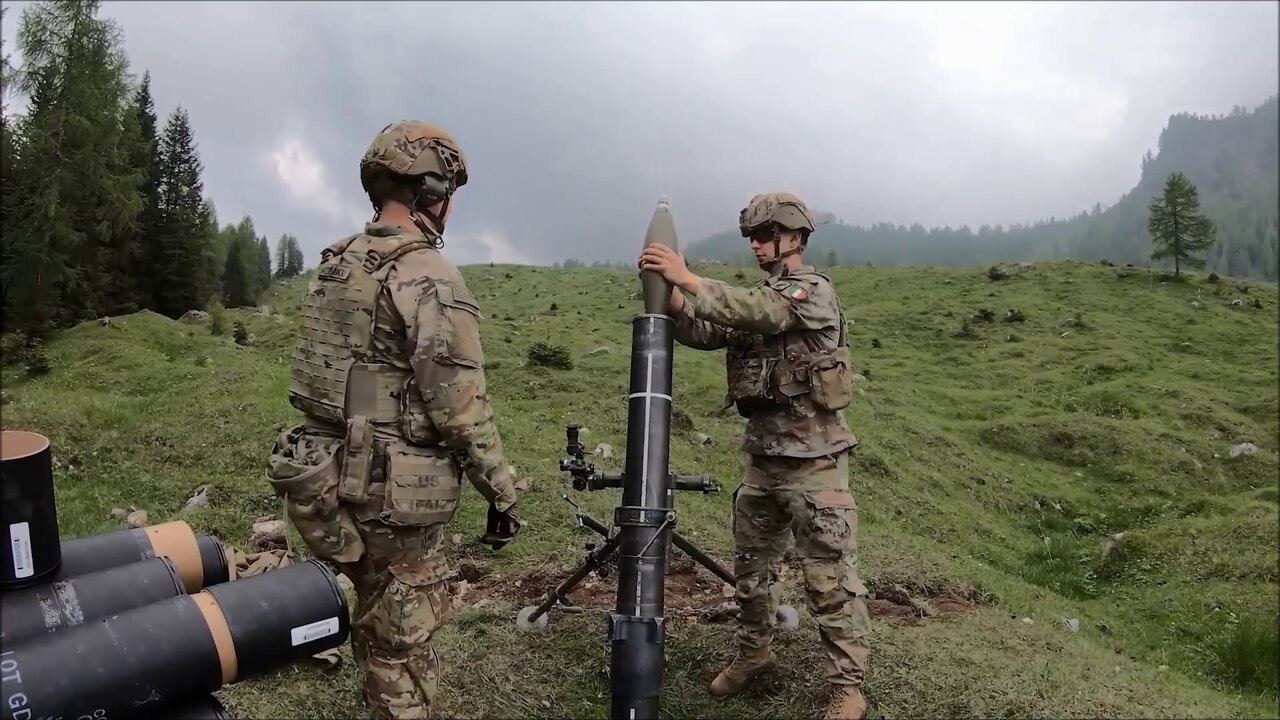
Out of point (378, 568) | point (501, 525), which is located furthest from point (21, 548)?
point (501, 525)

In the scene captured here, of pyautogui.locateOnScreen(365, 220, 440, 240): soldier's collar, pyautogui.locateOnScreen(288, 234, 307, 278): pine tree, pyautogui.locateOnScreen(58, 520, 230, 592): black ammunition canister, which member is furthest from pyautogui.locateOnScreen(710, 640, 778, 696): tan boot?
pyautogui.locateOnScreen(288, 234, 307, 278): pine tree

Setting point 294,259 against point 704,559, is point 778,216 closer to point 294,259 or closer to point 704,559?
point 704,559

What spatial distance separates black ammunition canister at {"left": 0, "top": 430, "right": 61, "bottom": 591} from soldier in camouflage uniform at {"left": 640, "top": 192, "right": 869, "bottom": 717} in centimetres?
324

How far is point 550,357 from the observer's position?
1834 cm

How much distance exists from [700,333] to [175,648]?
144 inches

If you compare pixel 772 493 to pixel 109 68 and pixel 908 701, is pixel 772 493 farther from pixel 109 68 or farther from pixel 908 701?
pixel 109 68

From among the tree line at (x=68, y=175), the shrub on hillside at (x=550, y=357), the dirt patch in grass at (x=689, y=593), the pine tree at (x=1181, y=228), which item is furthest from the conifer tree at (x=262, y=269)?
the pine tree at (x=1181, y=228)

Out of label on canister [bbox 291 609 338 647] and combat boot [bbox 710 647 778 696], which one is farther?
combat boot [bbox 710 647 778 696]

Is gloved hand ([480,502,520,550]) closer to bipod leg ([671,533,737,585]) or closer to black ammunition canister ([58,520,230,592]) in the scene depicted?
black ammunition canister ([58,520,230,592])

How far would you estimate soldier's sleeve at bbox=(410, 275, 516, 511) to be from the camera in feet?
13.4

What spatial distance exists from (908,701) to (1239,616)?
6.25 meters

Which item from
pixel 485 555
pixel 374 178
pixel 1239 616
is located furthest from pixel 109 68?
pixel 1239 616

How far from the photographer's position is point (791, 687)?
5.98 m

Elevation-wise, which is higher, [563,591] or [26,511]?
[26,511]
